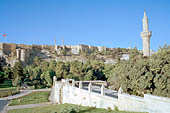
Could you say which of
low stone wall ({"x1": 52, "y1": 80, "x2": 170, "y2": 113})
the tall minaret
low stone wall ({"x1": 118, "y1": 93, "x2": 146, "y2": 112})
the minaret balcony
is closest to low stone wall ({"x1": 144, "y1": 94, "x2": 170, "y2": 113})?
low stone wall ({"x1": 52, "y1": 80, "x2": 170, "y2": 113})

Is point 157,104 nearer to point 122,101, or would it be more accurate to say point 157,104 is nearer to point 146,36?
point 122,101

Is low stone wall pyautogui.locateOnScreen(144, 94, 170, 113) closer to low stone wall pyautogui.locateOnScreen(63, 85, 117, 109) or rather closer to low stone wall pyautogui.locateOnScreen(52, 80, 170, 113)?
low stone wall pyautogui.locateOnScreen(52, 80, 170, 113)

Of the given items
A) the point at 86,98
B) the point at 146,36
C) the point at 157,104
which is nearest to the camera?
the point at 157,104

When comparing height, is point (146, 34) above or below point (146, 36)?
above

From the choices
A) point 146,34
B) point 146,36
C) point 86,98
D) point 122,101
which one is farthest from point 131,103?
point 146,36

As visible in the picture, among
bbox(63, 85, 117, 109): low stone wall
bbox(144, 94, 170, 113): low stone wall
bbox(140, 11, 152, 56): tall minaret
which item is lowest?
bbox(63, 85, 117, 109): low stone wall

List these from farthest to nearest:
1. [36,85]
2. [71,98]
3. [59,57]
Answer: [59,57] → [36,85] → [71,98]

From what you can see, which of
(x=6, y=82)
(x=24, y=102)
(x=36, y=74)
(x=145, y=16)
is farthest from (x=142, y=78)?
(x=6, y=82)

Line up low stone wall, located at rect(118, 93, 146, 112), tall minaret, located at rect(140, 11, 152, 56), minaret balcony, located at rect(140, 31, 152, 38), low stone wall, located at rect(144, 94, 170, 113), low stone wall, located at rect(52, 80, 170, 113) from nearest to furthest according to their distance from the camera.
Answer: low stone wall, located at rect(144, 94, 170, 113) → low stone wall, located at rect(52, 80, 170, 113) → low stone wall, located at rect(118, 93, 146, 112) → minaret balcony, located at rect(140, 31, 152, 38) → tall minaret, located at rect(140, 11, 152, 56)

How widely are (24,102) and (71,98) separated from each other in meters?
6.98

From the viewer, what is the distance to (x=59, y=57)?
2457 inches

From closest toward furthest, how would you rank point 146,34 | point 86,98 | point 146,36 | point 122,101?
point 122,101, point 86,98, point 146,34, point 146,36

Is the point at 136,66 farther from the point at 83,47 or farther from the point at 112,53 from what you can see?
the point at 83,47

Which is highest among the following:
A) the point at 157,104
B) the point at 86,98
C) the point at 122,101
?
the point at 157,104
